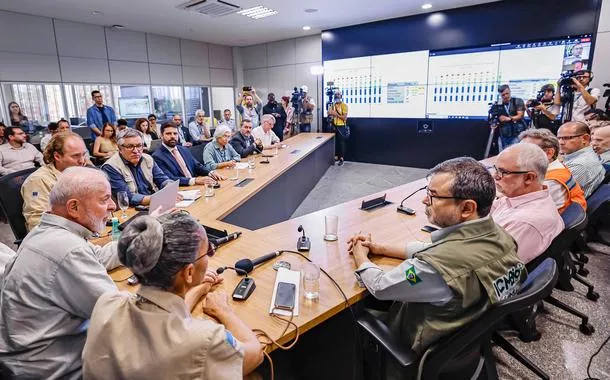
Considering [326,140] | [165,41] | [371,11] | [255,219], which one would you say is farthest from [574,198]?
[165,41]

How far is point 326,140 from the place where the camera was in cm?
670

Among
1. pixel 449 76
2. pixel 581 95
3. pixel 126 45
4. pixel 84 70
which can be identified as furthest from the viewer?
pixel 126 45

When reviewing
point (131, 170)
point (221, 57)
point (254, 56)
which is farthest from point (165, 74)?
point (131, 170)

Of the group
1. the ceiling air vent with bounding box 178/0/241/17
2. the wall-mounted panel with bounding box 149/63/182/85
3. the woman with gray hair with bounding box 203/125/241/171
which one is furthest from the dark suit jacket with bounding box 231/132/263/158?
the wall-mounted panel with bounding box 149/63/182/85

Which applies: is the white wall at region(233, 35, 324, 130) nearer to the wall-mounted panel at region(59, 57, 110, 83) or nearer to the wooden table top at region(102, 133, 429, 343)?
the wall-mounted panel at region(59, 57, 110, 83)

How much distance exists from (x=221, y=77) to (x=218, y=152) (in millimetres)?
6293

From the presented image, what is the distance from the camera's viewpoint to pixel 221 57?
9555 mm

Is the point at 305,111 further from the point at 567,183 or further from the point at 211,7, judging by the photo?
the point at 567,183

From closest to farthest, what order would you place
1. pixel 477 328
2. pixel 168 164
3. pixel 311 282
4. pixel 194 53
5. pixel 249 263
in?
1. pixel 477 328
2. pixel 311 282
3. pixel 249 263
4. pixel 168 164
5. pixel 194 53

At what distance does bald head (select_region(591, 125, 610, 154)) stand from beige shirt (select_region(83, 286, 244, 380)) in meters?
4.12

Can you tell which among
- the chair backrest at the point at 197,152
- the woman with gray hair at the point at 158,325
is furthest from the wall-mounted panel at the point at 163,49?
the woman with gray hair at the point at 158,325

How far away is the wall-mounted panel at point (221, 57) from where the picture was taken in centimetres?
933

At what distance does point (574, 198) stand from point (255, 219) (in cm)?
242

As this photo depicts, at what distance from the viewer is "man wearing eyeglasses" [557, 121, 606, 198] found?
261 cm
